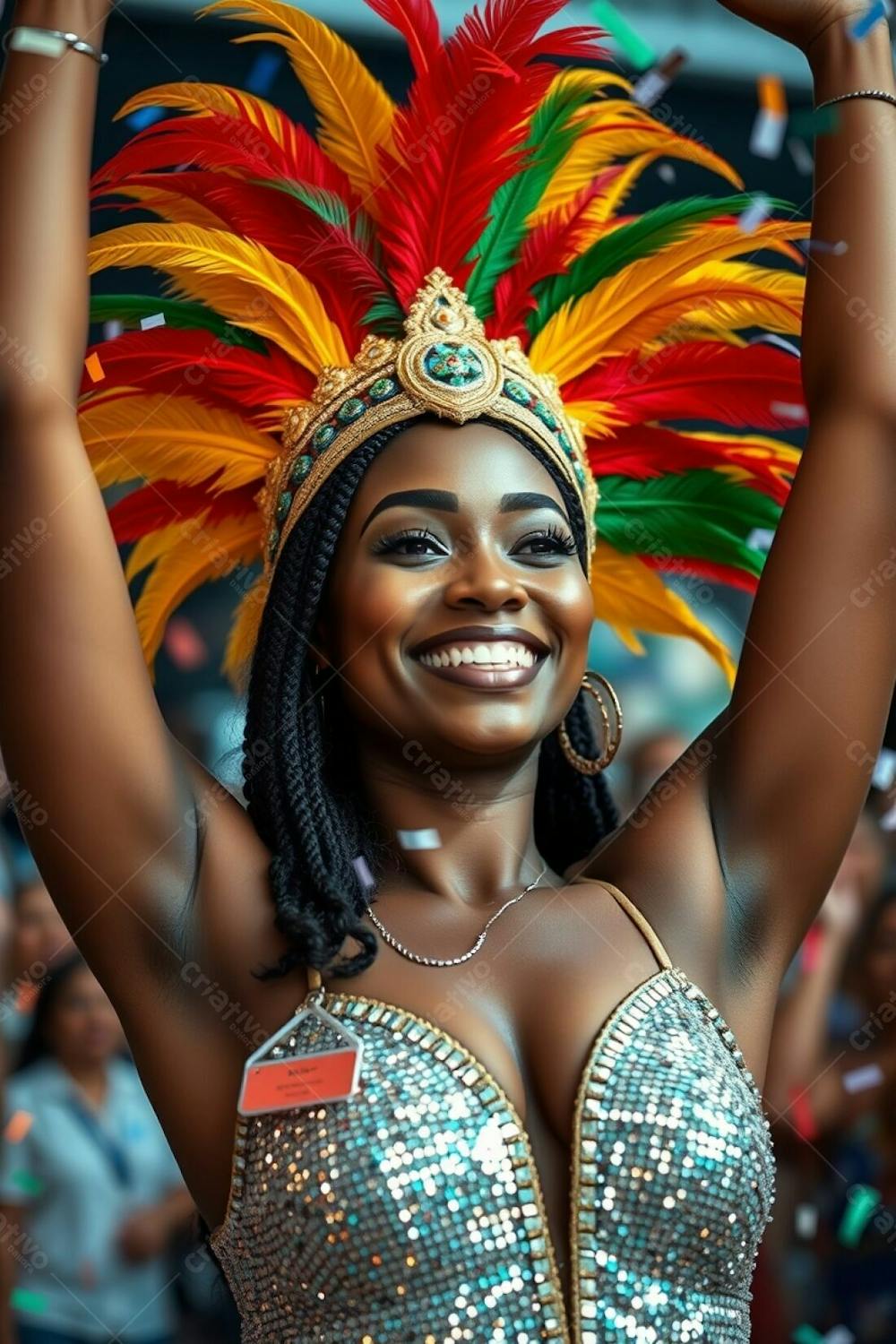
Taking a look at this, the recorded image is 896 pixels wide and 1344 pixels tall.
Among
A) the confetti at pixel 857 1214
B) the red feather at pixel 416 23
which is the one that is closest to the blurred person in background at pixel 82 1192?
the confetti at pixel 857 1214

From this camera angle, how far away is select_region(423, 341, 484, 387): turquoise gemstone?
2498mm

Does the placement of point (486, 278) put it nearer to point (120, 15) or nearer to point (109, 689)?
point (109, 689)

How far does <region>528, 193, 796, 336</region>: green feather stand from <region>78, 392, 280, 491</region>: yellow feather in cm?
44

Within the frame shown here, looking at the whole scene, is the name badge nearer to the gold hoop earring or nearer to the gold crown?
the gold hoop earring

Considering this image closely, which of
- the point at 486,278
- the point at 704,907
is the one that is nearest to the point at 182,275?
the point at 486,278

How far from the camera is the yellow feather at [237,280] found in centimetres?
251

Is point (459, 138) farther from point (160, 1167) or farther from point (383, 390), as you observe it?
point (160, 1167)

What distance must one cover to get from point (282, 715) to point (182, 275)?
627mm

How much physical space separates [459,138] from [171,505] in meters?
0.66

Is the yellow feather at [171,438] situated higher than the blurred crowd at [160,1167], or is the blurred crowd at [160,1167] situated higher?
the yellow feather at [171,438]

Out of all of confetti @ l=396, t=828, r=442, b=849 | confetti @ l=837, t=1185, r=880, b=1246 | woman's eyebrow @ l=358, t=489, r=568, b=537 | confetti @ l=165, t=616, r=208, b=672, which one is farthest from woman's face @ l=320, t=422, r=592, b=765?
confetti @ l=165, t=616, r=208, b=672

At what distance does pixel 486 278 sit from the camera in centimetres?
267

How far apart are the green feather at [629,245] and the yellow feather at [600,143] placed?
80 mm

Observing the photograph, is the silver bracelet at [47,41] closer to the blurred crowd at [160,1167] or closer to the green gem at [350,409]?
the green gem at [350,409]
